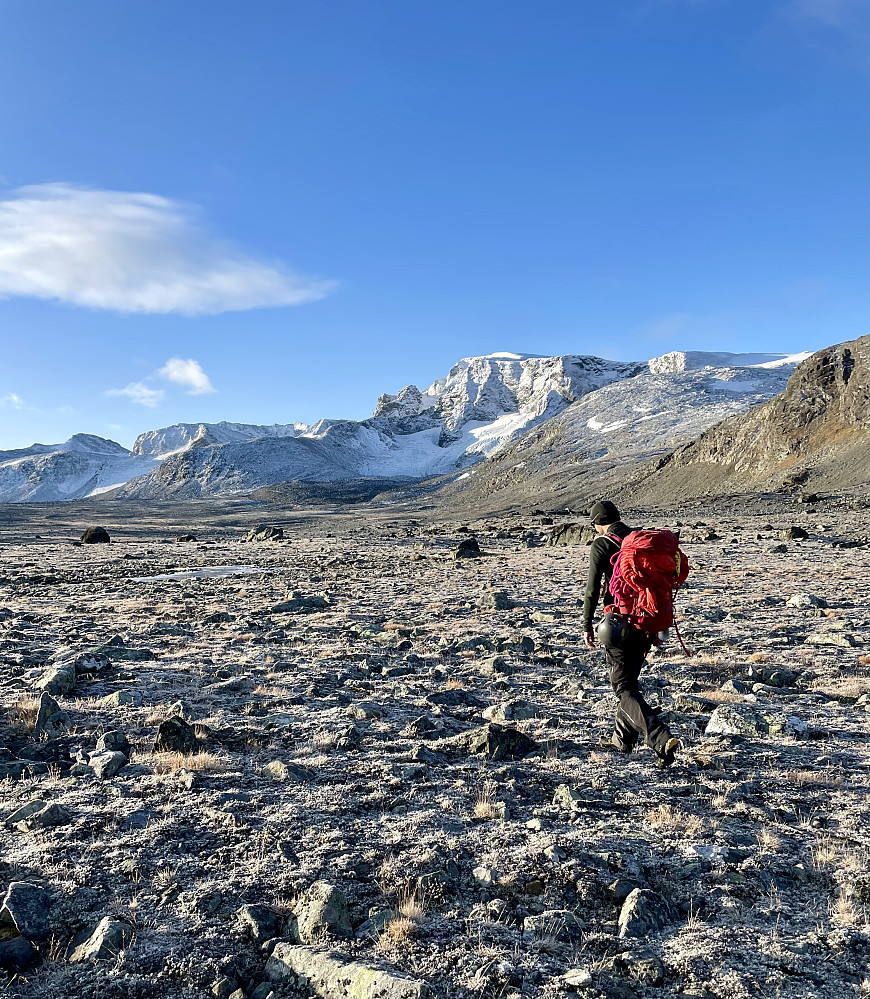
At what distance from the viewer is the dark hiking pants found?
6.46 metres

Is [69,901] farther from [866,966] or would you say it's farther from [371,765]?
[866,966]

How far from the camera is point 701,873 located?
4562 millimetres

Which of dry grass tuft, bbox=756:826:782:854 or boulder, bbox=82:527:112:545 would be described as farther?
boulder, bbox=82:527:112:545

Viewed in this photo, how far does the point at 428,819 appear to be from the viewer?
537cm

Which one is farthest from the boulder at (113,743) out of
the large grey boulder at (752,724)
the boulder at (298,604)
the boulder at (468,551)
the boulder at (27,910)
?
the boulder at (468,551)

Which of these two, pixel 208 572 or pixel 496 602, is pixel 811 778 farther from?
pixel 208 572

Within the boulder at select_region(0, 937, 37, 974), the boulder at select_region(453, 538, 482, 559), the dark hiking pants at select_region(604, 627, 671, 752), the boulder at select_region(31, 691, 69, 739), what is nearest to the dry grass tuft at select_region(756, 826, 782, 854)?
the dark hiking pants at select_region(604, 627, 671, 752)

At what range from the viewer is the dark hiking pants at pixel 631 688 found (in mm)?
6465

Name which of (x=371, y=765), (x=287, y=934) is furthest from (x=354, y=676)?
(x=287, y=934)

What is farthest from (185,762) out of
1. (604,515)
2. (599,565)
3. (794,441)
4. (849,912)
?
(794,441)

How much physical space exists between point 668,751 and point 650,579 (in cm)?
178

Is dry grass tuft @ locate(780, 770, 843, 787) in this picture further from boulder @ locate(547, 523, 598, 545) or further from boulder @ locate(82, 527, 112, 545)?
boulder @ locate(82, 527, 112, 545)

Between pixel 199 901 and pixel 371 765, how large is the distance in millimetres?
2458

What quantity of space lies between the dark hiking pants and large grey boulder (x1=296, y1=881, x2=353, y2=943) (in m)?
3.70
